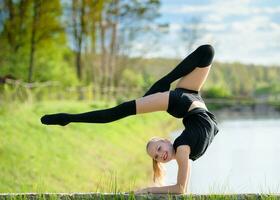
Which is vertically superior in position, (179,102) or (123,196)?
(179,102)

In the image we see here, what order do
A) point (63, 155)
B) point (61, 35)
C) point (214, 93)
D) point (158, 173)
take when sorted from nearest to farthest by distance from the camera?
point (158, 173), point (63, 155), point (61, 35), point (214, 93)

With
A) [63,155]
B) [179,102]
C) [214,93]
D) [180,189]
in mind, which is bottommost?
[63,155]

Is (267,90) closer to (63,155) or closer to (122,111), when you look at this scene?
(63,155)

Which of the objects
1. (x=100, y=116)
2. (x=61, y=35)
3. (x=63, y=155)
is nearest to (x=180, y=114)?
(x=100, y=116)

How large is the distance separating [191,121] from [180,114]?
89 mm

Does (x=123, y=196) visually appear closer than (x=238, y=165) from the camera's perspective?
Yes

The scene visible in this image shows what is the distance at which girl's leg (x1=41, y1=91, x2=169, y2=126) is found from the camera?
411 centimetres

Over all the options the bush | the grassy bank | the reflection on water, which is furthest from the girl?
the bush

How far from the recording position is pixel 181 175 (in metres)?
4.27

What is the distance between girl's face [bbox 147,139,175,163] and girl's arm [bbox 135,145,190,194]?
0.06 meters

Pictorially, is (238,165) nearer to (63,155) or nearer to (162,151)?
(63,155)

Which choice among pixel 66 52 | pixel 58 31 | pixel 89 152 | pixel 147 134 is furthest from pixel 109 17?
pixel 89 152

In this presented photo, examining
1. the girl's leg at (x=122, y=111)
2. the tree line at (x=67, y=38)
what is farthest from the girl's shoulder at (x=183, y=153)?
the tree line at (x=67, y=38)

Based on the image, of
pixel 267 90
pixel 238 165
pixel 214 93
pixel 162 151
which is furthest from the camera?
pixel 267 90
